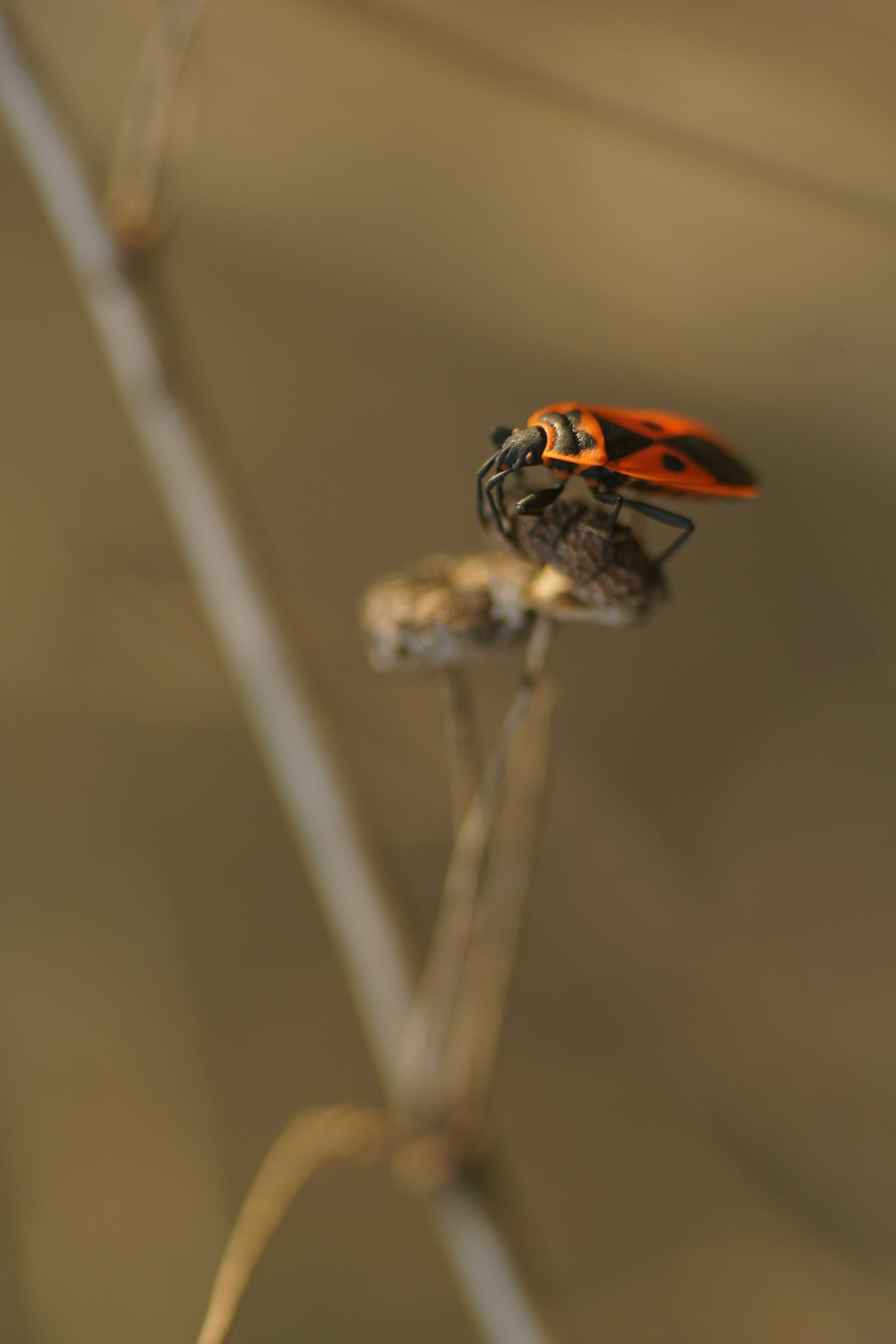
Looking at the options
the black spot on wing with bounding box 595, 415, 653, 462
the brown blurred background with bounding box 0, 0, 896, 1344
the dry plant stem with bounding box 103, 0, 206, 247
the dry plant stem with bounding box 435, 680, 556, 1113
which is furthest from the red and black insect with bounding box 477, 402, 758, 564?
the brown blurred background with bounding box 0, 0, 896, 1344

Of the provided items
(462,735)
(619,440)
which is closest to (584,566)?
(619,440)

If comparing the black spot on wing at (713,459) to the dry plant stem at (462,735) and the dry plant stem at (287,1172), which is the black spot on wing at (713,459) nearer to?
the dry plant stem at (462,735)

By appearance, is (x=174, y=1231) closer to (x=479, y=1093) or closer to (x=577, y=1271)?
(x=577, y=1271)

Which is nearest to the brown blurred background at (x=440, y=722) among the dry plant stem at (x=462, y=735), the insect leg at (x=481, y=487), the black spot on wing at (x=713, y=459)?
the dry plant stem at (x=462, y=735)

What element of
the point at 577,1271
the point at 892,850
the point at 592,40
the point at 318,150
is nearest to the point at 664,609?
the point at 892,850

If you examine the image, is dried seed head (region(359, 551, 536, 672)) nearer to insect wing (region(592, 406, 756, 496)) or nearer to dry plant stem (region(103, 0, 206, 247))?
insect wing (region(592, 406, 756, 496))
